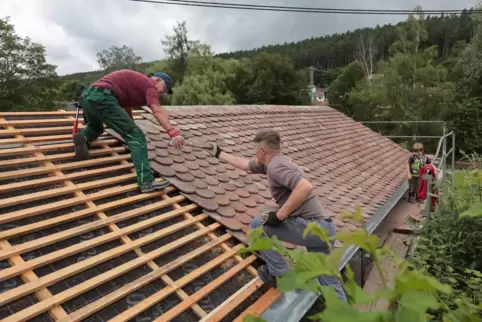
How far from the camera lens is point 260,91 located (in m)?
39.3

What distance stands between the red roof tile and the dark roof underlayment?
0.03 meters

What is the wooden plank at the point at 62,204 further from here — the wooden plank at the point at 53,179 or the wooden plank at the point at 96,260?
the wooden plank at the point at 96,260

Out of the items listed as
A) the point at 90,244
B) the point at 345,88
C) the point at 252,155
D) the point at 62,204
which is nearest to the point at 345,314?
the point at 90,244

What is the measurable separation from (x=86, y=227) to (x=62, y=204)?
0.31m

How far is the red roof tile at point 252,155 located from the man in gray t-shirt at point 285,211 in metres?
0.54

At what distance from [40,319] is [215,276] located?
116cm

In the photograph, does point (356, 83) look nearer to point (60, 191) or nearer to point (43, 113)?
point (43, 113)

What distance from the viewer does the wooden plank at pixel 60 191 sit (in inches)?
103

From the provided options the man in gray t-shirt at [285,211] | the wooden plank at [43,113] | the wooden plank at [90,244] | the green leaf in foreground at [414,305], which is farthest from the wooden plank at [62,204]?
the green leaf in foreground at [414,305]

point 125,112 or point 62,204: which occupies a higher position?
point 125,112

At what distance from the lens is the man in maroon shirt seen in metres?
3.34

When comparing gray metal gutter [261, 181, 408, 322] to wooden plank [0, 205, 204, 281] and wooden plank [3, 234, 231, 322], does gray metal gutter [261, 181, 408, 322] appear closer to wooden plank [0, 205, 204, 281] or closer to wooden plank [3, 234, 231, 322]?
wooden plank [3, 234, 231, 322]

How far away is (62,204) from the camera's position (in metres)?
2.77

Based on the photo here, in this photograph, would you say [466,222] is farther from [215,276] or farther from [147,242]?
[147,242]
